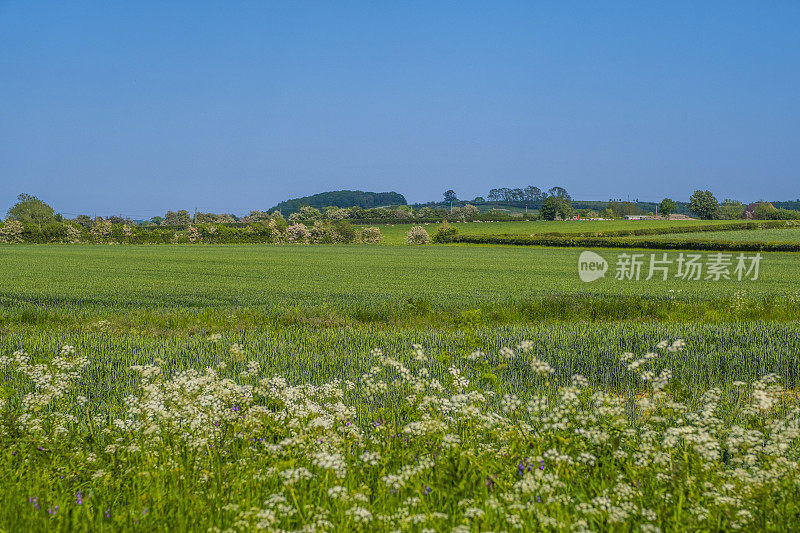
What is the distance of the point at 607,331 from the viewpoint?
12477mm

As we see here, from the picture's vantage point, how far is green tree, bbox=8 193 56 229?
156 m

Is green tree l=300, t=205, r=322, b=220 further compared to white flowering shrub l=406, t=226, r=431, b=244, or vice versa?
green tree l=300, t=205, r=322, b=220

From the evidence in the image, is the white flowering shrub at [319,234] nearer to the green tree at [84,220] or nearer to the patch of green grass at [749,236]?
the patch of green grass at [749,236]

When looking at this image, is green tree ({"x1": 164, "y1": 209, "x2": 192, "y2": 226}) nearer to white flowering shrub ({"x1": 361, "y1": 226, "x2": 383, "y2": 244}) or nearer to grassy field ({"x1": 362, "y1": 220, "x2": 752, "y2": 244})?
grassy field ({"x1": 362, "y1": 220, "x2": 752, "y2": 244})

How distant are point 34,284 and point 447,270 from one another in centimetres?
2830

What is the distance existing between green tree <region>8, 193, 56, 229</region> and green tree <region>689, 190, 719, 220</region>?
7989 inches

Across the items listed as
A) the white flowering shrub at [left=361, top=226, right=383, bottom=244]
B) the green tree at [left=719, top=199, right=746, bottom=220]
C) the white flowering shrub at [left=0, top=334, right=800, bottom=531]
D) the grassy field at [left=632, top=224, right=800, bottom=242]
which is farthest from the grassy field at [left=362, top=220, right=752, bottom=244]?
the white flowering shrub at [left=0, top=334, right=800, bottom=531]

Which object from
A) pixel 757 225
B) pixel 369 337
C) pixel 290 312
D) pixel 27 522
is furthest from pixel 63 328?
pixel 757 225

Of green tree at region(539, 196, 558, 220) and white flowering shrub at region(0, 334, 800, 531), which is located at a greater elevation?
green tree at region(539, 196, 558, 220)

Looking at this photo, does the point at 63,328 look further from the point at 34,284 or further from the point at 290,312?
the point at 34,284

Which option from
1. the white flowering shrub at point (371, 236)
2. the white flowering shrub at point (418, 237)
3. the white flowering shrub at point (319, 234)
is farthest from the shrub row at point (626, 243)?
the white flowering shrub at point (319, 234)

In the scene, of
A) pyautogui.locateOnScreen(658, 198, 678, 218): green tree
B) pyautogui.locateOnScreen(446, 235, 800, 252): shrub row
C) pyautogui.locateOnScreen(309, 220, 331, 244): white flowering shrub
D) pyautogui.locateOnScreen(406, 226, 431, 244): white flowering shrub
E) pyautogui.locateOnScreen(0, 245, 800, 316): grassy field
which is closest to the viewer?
pyautogui.locateOnScreen(0, 245, 800, 316): grassy field

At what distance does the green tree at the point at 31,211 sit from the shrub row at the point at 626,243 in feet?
434

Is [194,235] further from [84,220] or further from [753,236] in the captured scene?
[753,236]
